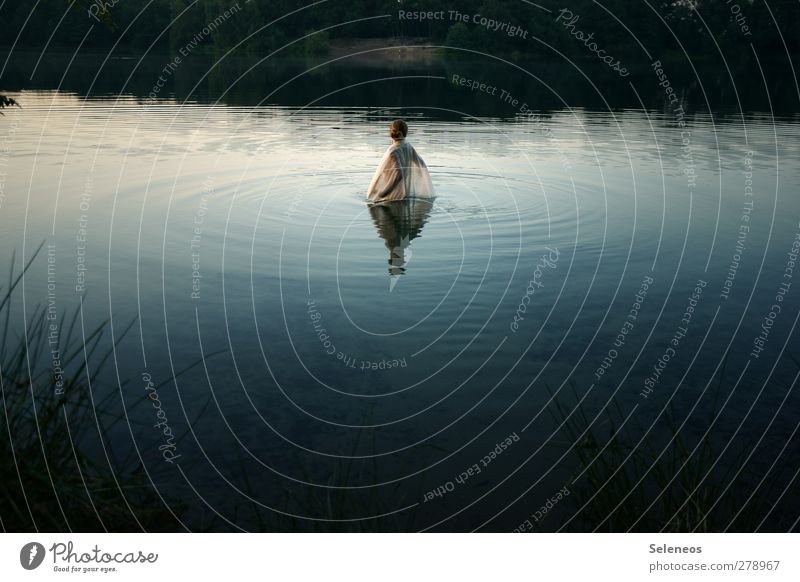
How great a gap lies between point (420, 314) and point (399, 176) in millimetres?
6898

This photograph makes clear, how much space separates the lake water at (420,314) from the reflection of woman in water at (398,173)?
0.58 m

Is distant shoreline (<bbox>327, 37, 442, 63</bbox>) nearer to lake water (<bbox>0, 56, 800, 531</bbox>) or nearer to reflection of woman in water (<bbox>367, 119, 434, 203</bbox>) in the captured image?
lake water (<bbox>0, 56, 800, 531</bbox>)

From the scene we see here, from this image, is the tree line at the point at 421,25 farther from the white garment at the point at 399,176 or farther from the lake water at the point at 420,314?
the white garment at the point at 399,176

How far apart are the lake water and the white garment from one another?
57cm

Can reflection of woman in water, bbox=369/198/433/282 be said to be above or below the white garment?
below

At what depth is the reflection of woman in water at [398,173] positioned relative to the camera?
54.3ft

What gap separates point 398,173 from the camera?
16.6 metres

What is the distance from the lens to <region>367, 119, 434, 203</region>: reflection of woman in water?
→ 54.3 feet

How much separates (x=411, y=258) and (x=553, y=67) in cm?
6545

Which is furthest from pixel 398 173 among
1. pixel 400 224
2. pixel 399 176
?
pixel 400 224

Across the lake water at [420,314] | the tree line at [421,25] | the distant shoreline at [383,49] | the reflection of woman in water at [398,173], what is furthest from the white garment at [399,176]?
the distant shoreline at [383,49]

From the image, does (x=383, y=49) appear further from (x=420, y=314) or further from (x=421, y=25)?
(x=420, y=314)

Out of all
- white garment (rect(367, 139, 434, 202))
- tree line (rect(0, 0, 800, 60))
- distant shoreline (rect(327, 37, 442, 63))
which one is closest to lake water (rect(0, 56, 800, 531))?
white garment (rect(367, 139, 434, 202))

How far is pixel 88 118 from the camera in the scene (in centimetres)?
3159
